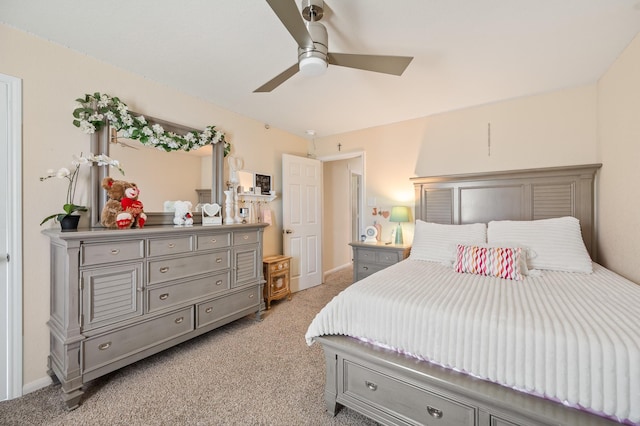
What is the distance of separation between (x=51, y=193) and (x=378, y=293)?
245 cm

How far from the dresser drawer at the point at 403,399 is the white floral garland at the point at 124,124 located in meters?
2.50

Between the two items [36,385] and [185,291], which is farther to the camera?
[185,291]

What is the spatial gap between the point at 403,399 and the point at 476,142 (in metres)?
2.92

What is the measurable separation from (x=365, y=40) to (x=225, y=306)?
2618 millimetres

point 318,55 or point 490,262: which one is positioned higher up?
point 318,55

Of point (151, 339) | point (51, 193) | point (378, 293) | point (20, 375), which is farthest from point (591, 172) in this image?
point (20, 375)

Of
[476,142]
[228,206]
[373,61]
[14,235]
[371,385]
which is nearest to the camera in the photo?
[371,385]

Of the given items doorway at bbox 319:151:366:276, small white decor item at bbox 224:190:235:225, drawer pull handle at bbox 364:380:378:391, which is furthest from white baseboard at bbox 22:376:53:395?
doorway at bbox 319:151:366:276

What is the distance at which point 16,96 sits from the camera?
1.77 meters

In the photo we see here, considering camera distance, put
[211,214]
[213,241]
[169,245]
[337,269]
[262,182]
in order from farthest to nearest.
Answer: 1. [337,269]
2. [262,182]
3. [211,214]
4. [213,241]
5. [169,245]

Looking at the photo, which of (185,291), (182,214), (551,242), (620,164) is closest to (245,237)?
(182,214)

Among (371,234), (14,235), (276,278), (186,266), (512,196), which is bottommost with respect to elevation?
(276,278)

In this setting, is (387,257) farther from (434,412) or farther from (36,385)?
(36,385)

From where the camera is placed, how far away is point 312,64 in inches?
60.9
